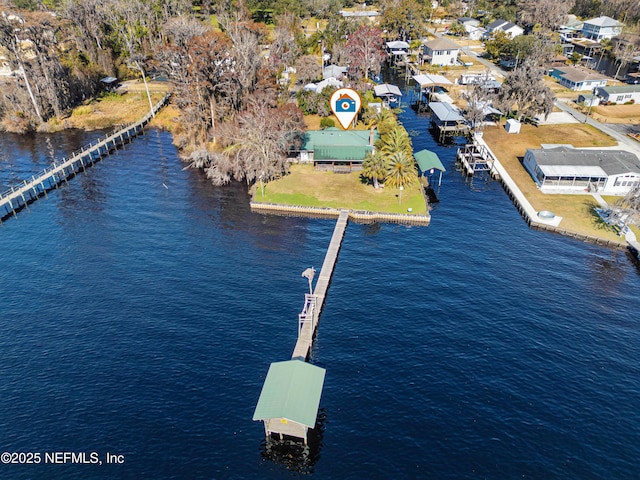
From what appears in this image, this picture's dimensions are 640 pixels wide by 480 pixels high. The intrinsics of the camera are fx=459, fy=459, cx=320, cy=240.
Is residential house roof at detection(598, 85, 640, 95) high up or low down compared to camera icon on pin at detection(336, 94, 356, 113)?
up

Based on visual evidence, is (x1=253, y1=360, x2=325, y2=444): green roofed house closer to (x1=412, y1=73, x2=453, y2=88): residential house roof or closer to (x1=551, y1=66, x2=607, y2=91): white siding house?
(x1=412, y1=73, x2=453, y2=88): residential house roof

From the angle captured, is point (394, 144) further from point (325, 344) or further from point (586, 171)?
point (325, 344)

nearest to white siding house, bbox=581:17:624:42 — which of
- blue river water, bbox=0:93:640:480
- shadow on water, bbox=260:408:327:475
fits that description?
blue river water, bbox=0:93:640:480

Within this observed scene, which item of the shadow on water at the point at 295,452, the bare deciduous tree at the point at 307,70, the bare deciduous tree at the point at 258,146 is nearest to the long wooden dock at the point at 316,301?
the shadow on water at the point at 295,452

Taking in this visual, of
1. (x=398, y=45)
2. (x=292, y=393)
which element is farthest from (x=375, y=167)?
(x=398, y=45)

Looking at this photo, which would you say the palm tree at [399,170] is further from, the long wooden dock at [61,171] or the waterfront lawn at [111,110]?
the waterfront lawn at [111,110]

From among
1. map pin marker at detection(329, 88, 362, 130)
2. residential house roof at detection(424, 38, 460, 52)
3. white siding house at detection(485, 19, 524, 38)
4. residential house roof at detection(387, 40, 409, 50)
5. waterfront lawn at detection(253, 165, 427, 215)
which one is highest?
white siding house at detection(485, 19, 524, 38)
